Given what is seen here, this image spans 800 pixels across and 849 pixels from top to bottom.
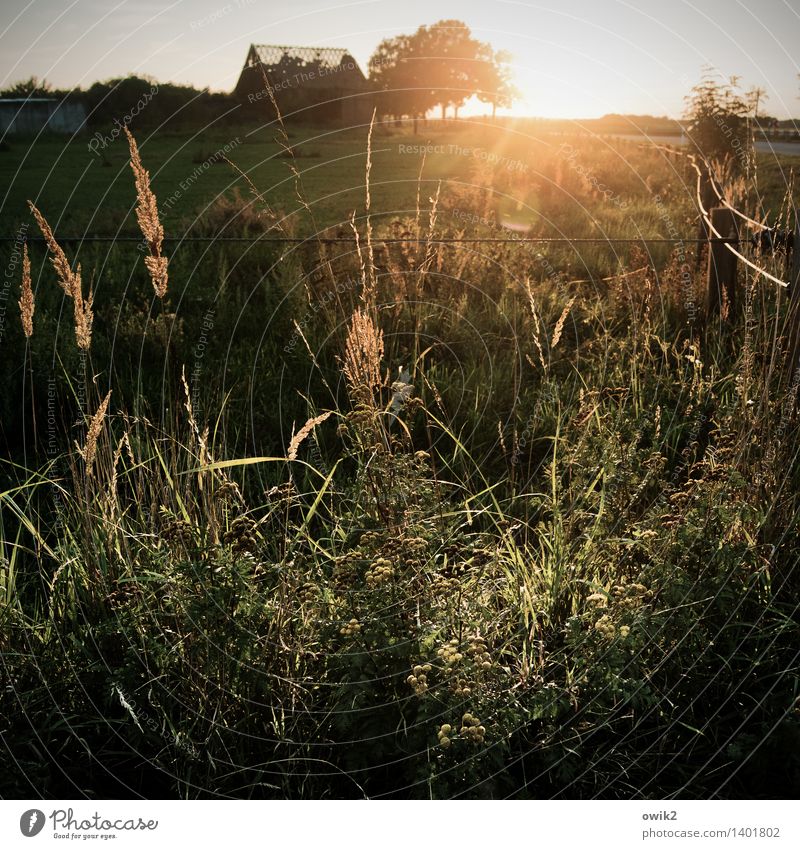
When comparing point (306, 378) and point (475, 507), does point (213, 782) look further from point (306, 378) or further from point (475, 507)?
point (306, 378)

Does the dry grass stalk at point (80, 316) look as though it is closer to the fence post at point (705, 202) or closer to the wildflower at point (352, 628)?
the wildflower at point (352, 628)

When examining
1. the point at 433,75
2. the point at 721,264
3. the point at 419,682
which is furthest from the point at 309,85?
the point at 419,682

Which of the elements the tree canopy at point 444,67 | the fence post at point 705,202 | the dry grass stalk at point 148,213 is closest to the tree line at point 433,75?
the tree canopy at point 444,67

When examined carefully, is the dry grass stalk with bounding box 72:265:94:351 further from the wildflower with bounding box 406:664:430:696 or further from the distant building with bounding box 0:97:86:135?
the distant building with bounding box 0:97:86:135

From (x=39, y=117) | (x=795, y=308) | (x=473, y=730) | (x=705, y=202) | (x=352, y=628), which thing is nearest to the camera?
(x=473, y=730)

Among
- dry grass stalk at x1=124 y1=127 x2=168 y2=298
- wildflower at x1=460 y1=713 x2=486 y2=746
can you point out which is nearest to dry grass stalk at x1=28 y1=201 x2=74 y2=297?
dry grass stalk at x1=124 y1=127 x2=168 y2=298

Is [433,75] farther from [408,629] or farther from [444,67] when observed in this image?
[408,629]
